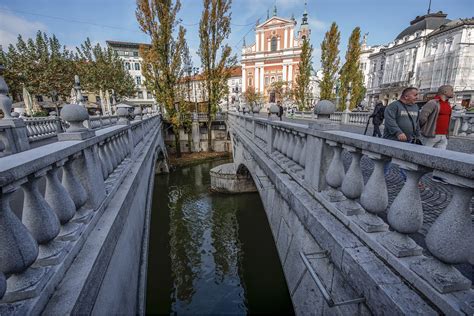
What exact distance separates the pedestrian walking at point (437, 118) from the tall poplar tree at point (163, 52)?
16.0 m

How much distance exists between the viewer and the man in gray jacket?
346 cm

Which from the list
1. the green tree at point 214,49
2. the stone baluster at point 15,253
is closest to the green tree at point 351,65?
the green tree at point 214,49

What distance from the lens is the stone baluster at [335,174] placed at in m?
2.45

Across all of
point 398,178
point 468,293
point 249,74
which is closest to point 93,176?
point 468,293

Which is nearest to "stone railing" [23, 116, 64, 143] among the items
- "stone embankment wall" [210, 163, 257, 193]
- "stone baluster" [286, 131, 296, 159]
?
"stone embankment wall" [210, 163, 257, 193]

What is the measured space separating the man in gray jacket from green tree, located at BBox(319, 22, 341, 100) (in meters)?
19.8

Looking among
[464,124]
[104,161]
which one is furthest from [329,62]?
[104,161]

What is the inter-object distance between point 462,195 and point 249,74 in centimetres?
5433

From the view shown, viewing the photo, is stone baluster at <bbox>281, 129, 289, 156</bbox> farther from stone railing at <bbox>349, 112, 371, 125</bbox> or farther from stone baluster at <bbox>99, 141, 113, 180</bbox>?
stone railing at <bbox>349, 112, 371, 125</bbox>

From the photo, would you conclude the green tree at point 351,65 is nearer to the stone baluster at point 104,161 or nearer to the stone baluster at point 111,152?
the stone baluster at point 111,152

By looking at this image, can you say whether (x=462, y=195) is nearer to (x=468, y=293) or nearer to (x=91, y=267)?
(x=468, y=293)

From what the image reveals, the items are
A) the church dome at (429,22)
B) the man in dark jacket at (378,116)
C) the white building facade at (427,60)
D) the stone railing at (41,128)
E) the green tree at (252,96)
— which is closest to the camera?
the man in dark jacket at (378,116)

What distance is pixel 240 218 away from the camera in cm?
1020

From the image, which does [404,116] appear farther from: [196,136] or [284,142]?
[196,136]
